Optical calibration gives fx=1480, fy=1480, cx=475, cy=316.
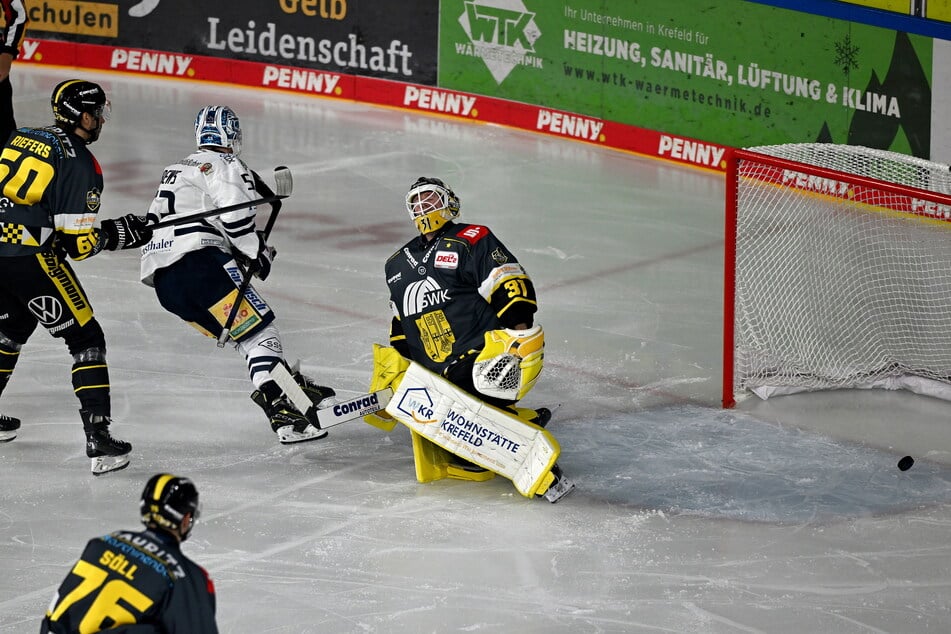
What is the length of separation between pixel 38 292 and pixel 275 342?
1.02 m

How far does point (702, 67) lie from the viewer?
35.6 feet

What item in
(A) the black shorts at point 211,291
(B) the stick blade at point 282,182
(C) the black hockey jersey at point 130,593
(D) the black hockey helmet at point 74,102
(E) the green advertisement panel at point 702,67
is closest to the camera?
(C) the black hockey jersey at point 130,593

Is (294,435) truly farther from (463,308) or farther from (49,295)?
(49,295)

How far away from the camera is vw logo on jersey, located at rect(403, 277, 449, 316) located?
5875 mm

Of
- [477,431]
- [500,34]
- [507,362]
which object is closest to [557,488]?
[477,431]

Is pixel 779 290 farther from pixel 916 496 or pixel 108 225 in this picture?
pixel 108 225

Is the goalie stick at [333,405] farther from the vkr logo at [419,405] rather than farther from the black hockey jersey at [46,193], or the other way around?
the black hockey jersey at [46,193]

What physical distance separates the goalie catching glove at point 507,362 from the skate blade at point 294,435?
0.97 m

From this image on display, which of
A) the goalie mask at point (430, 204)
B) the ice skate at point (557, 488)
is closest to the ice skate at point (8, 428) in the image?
the goalie mask at point (430, 204)

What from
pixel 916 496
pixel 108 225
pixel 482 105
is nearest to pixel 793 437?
pixel 916 496

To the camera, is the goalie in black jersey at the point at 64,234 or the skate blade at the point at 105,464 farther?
the skate blade at the point at 105,464

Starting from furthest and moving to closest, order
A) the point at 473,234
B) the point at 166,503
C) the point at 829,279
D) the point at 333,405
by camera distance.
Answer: the point at 829,279 < the point at 333,405 < the point at 473,234 < the point at 166,503

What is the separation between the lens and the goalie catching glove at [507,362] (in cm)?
558

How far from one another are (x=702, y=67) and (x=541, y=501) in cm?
593
